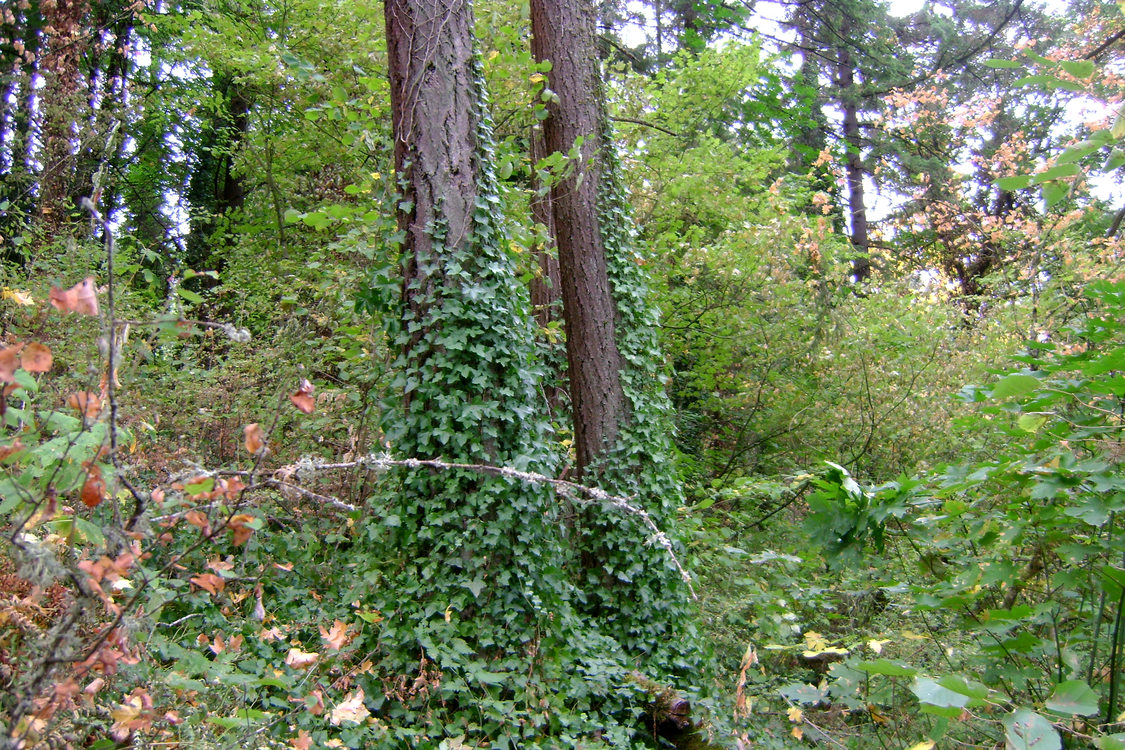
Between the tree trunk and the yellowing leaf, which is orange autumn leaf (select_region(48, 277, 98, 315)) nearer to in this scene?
the yellowing leaf

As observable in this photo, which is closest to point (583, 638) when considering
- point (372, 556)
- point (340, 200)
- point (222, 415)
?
point (372, 556)

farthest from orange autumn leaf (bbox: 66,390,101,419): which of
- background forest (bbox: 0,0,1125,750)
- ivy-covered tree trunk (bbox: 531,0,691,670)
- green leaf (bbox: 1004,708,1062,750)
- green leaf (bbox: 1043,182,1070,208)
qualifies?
ivy-covered tree trunk (bbox: 531,0,691,670)

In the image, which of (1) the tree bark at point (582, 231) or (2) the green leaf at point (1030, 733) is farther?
(1) the tree bark at point (582, 231)

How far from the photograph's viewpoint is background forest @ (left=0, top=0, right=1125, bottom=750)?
214 cm

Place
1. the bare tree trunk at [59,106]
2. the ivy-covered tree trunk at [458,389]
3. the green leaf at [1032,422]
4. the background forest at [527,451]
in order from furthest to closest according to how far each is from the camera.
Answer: the bare tree trunk at [59,106]
the ivy-covered tree trunk at [458,389]
the green leaf at [1032,422]
the background forest at [527,451]

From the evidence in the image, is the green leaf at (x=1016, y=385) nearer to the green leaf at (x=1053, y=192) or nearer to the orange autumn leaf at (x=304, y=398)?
the green leaf at (x=1053, y=192)

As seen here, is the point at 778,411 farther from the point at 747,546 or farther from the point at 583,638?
the point at 583,638

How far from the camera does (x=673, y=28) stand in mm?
14094

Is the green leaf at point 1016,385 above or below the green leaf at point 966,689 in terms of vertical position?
above

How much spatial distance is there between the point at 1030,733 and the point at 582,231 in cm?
431

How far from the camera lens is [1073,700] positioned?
1640 mm

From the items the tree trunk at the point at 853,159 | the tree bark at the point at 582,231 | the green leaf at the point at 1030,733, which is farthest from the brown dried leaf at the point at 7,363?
the tree trunk at the point at 853,159

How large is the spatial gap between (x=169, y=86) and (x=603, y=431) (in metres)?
12.7

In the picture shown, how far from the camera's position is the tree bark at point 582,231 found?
5.18 m
